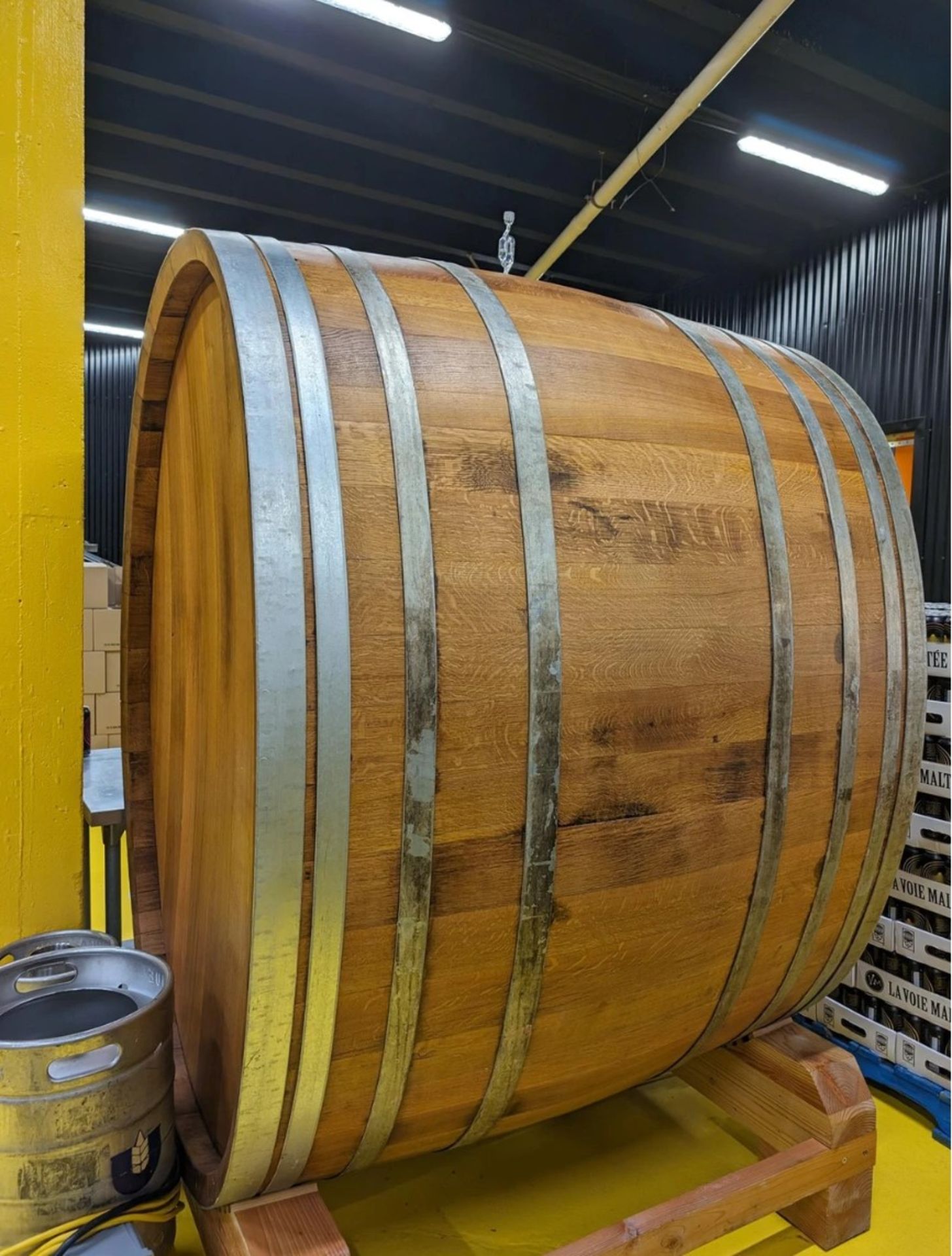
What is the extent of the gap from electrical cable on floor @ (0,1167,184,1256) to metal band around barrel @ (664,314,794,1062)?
988 mm

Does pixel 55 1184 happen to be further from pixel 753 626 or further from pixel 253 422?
pixel 753 626

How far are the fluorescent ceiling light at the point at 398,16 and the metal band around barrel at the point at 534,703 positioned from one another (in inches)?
143

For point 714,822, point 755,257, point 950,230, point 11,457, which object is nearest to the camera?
point 714,822

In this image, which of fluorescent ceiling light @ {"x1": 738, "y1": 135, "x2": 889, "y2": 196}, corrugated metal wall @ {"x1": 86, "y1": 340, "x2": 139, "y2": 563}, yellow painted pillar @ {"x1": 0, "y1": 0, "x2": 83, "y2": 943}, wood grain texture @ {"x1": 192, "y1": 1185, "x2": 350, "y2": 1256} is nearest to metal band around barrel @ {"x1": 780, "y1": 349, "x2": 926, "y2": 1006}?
wood grain texture @ {"x1": 192, "y1": 1185, "x2": 350, "y2": 1256}

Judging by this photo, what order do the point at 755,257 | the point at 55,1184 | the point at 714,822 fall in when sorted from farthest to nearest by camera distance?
the point at 755,257 → the point at 714,822 → the point at 55,1184

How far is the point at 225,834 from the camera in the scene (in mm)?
1252

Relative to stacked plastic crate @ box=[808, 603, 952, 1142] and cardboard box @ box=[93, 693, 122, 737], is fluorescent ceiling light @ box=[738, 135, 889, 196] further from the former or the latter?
cardboard box @ box=[93, 693, 122, 737]

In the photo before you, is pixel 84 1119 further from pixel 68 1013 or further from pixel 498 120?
pixel 498 120

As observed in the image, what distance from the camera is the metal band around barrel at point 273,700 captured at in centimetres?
99

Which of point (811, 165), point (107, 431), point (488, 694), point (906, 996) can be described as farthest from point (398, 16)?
point (107, 431)

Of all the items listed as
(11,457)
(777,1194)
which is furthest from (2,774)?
(777,1194)

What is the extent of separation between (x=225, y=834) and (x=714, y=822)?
79 cm

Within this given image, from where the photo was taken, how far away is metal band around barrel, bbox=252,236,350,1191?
102 centimetres

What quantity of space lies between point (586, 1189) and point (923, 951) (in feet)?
3.54
